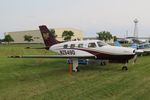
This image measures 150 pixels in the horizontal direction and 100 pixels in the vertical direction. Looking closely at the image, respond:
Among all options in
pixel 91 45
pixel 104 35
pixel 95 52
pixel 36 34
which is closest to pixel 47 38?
pixel 91 45

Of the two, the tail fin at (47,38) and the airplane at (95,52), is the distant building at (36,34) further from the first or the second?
the airplane at (95,52)

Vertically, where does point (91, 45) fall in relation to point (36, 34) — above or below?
below

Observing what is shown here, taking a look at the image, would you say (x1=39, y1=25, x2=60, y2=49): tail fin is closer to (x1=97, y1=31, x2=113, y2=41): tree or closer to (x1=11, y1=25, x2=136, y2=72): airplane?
(x1=11, y1=25, x2=136, y2=72): airplane

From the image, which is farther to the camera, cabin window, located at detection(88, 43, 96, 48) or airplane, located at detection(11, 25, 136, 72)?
cabin window, located at detection(88, 43, 96, 48)

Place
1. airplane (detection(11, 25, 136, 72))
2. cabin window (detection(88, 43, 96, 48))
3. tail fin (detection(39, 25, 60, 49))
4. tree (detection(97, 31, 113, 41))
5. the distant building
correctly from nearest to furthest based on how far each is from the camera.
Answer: airplane (detection(11, 25, 136, 72)), cabin window (detection(88, 43, 96, 48)), tail fin (detection(39, 25, 60, 49)), tree (detection(97, 31, 113, 41)), the distant building

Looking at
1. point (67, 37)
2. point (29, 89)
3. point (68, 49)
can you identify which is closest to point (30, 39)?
point (67, 37)

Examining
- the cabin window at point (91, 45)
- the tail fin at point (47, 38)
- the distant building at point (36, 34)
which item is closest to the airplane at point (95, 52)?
the cabin window at point (91, 45)

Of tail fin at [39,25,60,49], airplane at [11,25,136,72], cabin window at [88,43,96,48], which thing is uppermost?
tail fin at [39,25,60,49]

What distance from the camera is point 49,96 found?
Answer: 373 inches

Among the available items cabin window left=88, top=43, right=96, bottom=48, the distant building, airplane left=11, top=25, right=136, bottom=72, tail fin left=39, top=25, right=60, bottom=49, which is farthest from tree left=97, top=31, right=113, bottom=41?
cabin window left=88, top=43, right=96, bottom=48

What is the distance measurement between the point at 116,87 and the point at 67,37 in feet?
340

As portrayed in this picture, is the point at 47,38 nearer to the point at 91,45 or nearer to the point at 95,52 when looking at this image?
the point at 91,45

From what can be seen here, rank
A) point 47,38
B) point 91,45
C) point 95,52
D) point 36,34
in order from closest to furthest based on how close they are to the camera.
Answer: point 95,52, point 91,45, point 47,38, point 36,34

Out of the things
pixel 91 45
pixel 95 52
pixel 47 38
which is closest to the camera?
pixel 95 52
